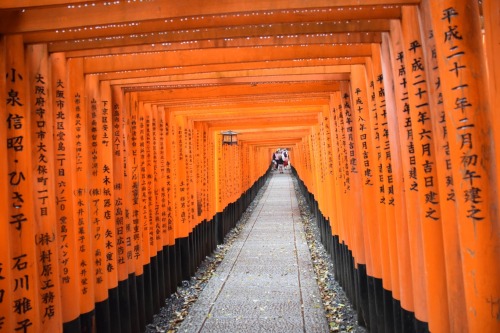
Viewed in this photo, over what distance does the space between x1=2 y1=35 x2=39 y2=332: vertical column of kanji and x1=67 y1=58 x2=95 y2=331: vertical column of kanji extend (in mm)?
975

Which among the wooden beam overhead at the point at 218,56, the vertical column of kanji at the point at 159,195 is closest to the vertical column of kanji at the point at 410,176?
the wooden beam overhead at the point at 218,56

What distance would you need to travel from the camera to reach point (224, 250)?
1166 centimetres

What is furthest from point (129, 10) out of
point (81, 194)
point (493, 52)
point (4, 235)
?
point (493, 52)

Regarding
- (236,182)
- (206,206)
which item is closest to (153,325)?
(206,206)

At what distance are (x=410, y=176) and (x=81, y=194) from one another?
10.8ft

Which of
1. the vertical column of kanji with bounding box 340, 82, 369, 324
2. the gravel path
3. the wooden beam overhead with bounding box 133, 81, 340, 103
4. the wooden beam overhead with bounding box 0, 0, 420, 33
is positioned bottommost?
the gravel path

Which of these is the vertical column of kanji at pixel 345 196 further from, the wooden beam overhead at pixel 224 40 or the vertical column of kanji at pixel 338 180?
the wooden beam overhead at pixel 224 40

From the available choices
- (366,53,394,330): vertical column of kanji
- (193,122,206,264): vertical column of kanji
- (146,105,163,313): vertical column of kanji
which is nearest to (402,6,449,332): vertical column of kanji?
(366,53,394,330): vertical column of kanji

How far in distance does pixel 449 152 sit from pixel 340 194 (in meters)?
4.51

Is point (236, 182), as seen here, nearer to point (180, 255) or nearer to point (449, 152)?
point (180, 255)

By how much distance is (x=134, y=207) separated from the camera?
5938 mm

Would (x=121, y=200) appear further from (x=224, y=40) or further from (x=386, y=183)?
(x=386, y=183)

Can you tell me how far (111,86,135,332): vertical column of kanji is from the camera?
17.2 ft

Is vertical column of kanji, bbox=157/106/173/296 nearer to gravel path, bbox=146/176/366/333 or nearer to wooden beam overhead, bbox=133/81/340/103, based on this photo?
gravel path, bbox=146/176/366/333
